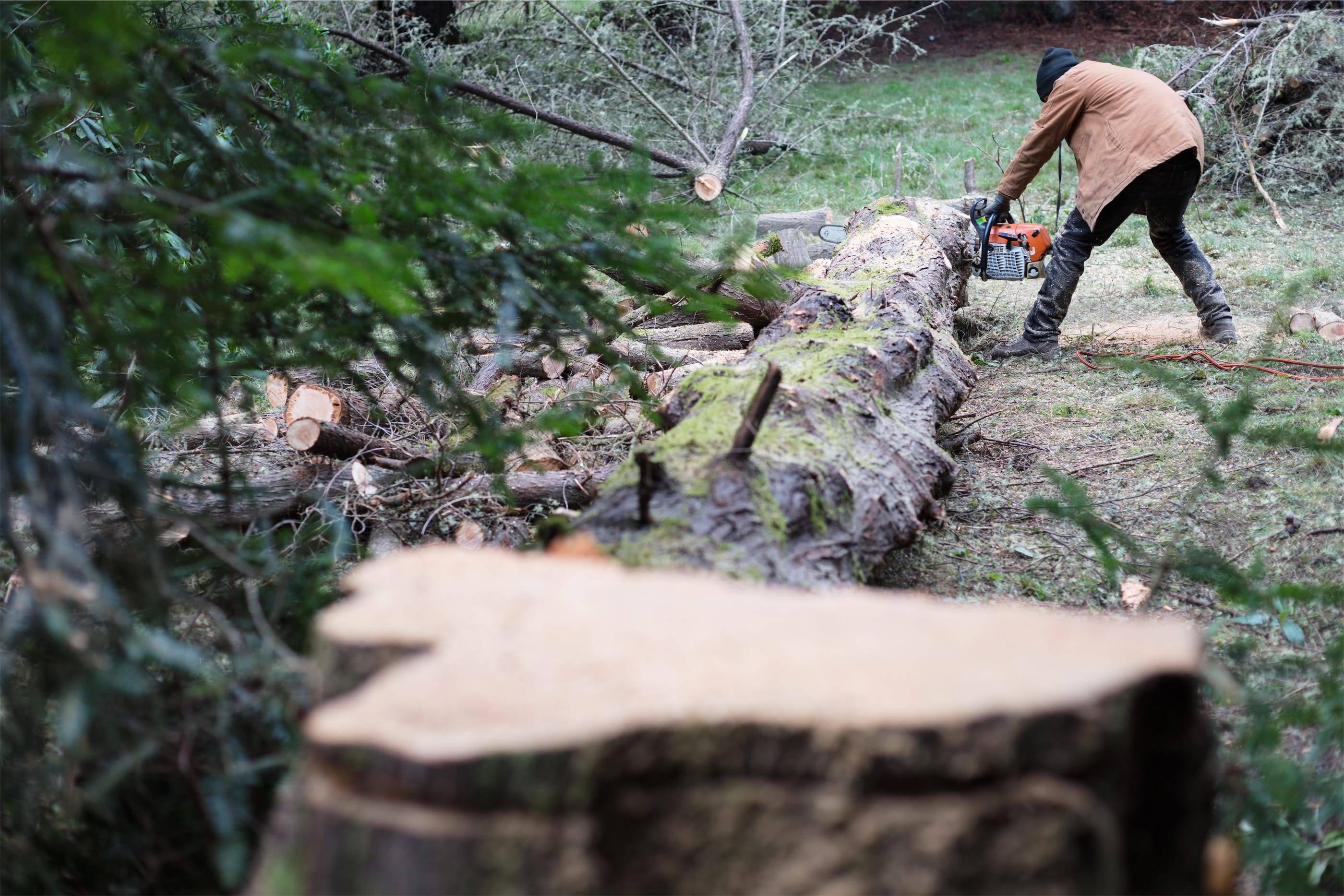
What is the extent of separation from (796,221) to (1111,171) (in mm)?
2779

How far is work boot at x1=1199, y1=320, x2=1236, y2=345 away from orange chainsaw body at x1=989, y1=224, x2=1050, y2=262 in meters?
1.05

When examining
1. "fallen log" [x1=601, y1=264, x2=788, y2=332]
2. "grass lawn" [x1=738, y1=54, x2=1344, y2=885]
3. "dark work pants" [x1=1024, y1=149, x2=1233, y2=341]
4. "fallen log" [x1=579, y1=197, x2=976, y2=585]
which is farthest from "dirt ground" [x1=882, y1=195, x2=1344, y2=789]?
"fallen log" [x1=601, y1=264, x2=788, y2=332]

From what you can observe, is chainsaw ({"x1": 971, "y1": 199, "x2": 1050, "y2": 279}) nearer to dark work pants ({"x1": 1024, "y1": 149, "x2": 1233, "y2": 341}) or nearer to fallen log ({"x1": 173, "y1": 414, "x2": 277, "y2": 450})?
dark work pants ({"x1": 1024, "y1": 149, "x2": 1233, "y2": 341})

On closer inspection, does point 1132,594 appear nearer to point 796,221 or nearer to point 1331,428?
point 1331,428

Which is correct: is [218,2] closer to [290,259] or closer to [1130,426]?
[290,259]

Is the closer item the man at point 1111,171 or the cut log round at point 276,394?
the cut log round at point 276,394

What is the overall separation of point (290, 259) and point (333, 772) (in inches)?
30.0

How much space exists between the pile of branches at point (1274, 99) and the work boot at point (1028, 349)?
159 inches

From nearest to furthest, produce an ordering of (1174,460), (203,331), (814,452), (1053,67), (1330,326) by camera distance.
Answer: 1. (203,331)
2. (814,452)
3. (1174,460)
4. (1330,326)
5. (1053,67)


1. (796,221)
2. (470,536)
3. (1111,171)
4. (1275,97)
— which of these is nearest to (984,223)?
(1111,171)

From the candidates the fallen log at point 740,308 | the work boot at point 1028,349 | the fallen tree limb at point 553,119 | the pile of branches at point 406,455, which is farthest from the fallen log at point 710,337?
the work boot at point 1028,349

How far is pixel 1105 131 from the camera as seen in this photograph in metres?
5.43

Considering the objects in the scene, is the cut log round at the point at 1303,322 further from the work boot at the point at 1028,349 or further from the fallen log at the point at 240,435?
the fallen log at the point at 240,435

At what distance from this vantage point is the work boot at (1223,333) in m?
5.47
